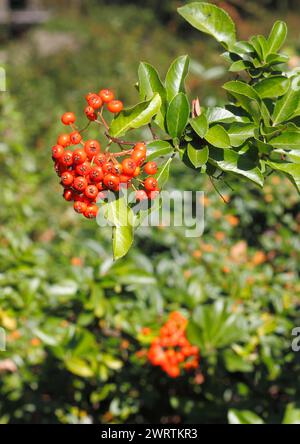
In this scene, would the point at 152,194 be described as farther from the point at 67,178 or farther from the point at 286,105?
the point at 286,105

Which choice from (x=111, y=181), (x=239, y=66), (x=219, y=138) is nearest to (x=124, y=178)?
(x=111, y=181)

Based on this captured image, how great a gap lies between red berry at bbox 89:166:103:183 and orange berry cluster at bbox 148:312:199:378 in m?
→ 1.15

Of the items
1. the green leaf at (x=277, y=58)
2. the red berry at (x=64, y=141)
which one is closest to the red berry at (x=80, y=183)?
the red berry at (x=64, y=141)

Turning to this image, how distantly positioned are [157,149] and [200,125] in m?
0.12

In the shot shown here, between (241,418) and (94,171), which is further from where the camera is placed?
(241,418)

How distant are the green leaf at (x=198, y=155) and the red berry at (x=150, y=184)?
100mm

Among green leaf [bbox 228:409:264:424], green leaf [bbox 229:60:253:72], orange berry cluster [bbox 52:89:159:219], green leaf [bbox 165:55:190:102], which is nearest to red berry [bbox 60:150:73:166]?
orange berry cluster [bbox 52:89:159:219]

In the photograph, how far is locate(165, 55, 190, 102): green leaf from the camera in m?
1.31

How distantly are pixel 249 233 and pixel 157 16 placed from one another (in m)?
10.2

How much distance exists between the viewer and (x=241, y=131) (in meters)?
1.24

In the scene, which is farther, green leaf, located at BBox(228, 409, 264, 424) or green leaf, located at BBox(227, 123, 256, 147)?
green leaf, located at BBox(228, 409, 264, 424)

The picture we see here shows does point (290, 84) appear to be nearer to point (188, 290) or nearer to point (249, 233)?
point (188, 290)

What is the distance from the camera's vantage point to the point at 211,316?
2178 mm

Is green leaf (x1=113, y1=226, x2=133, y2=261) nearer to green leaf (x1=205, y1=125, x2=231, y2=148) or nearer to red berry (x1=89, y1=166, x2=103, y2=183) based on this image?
red berry (x1=89, y1=166, x2=103, y2=183)
